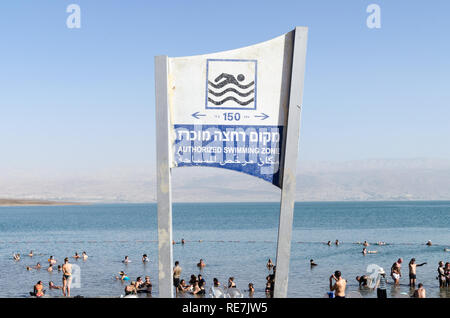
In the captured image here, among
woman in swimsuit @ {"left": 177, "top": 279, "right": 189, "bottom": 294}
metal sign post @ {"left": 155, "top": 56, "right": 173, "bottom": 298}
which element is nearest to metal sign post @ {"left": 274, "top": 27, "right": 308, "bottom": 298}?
metal sign post @ {"left": 155, "top": 56, "right": 173, "bottom": 298}

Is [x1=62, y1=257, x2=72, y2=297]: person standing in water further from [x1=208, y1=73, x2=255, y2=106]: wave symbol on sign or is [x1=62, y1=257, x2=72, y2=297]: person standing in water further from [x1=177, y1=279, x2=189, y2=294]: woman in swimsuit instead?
[x1=208, y1=73, x2=255, y2=106]: wave symbol on sign

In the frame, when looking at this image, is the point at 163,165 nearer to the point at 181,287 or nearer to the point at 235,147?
the point at 235,147

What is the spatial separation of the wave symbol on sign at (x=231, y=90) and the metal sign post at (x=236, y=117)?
20 millimetres

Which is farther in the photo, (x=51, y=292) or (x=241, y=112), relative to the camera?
(x=51, y=292)

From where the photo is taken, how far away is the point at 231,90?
33.2ft

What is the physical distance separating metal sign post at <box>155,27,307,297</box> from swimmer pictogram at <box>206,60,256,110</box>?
0.8 inches

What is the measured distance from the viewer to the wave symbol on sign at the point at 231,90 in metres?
10.1

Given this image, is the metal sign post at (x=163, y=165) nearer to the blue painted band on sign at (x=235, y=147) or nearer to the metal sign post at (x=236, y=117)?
the metal sign post at (x=236, y=117)

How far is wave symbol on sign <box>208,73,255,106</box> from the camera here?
10.1m
